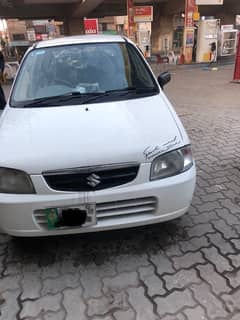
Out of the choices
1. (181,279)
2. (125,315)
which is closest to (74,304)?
(125,315)

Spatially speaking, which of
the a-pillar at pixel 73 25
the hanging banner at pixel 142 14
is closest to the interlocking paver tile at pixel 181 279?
the hanging banner at pixel 142 14

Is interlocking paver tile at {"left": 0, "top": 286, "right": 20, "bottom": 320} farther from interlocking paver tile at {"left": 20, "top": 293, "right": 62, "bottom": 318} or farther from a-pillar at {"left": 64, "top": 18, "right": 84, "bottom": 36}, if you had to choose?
a-pillar at {"left": 64, "top": 18, "right": 84, "bottom": 36}

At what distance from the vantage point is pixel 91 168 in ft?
6.15

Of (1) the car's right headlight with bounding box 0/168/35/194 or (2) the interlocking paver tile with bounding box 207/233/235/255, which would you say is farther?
(2) the interlocking paver tile with bounding box 207/233/235/255

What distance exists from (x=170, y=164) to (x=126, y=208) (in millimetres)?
440

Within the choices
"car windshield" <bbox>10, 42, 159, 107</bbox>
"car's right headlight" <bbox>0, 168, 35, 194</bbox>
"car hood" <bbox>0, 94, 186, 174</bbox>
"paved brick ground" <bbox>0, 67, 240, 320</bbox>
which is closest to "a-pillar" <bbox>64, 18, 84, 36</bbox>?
"car windshield" <bbox>10, 42, 159, 107</bbox>

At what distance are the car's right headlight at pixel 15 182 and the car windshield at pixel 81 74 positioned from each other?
0.89 m

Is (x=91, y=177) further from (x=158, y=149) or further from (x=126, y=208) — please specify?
(x=158, y=149)

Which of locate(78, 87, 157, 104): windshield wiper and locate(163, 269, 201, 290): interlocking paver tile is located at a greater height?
locate(78, 87, 157, 104): windshield wiper

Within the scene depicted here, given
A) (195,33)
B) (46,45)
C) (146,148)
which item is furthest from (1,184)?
(195,33)

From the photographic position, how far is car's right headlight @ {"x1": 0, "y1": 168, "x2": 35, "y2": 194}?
189 centimetres

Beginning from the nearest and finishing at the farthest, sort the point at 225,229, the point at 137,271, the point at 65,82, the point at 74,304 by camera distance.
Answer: the point at 74,304 → the point at 137,271 → the point at 225,229 → the point at 65,82

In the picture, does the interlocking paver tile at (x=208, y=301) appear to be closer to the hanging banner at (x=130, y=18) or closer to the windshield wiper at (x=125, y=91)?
the windshield wiper at (x=125, y=91)

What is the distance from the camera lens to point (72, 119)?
7.46ft
